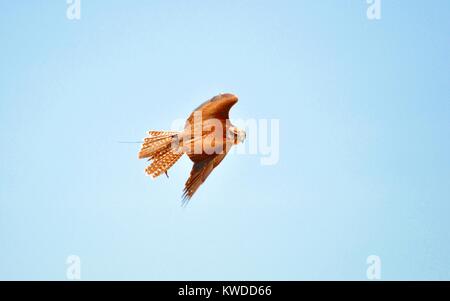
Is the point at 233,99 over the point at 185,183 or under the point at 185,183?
over

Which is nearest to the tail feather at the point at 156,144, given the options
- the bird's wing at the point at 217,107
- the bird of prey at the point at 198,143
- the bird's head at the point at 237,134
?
the bird of prey at the point at 198,143

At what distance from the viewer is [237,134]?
16922 millimetres

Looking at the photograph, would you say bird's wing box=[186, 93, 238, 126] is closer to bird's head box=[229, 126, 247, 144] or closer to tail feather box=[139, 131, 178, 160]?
bird's head box=[229, 126, 247, 144]

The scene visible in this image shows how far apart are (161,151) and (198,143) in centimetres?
88

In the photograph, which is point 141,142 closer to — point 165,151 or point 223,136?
point 165,151

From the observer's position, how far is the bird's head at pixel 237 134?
16.9m

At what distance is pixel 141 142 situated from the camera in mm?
16797

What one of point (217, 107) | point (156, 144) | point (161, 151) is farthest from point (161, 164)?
point (217, 107)

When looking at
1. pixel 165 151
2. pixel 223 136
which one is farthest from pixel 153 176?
pixel 223 136

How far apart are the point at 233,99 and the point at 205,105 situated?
2.15 ft

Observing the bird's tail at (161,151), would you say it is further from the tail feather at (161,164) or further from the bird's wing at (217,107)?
the bird's wing at (217,107)

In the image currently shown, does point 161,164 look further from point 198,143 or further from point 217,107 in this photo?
point 217,107
